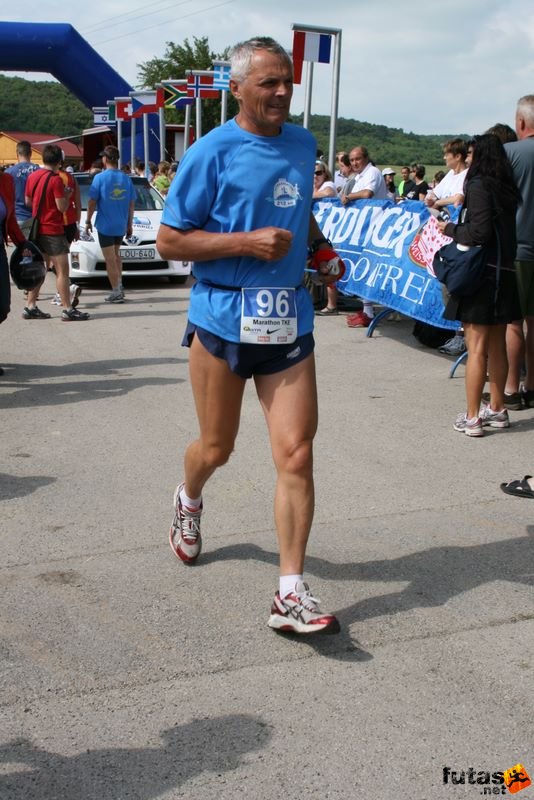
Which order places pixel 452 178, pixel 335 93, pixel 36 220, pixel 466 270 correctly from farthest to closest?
pixel 335 93
pixel 36 220
pixel 452 178
pixel 466 270

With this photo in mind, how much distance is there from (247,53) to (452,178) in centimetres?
679

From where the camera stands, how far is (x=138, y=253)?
15.2 meters

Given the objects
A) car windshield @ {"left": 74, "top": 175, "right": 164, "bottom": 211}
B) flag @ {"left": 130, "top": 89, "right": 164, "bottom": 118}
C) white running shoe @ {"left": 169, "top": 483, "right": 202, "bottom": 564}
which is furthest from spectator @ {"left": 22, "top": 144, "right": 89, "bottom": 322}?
flag @ {"left": 130, "top": 89, "right": 164, "bottom": 118}

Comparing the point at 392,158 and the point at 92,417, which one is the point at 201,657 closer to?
the point at 92,417

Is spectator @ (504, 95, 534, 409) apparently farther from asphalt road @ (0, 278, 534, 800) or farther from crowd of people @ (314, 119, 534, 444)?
asphalt road @ (0, 278, 534, 800)

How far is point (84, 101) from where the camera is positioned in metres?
38.9

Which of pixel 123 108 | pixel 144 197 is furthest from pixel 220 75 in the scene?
pixel 123 108

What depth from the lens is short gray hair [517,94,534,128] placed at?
714cm

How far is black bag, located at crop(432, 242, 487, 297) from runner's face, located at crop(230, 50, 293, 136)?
325 centimetres

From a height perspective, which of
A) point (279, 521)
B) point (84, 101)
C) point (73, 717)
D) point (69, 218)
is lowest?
point (73, 717)

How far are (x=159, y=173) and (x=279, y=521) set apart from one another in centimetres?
2301

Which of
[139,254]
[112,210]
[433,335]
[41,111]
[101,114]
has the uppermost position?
[41,111]

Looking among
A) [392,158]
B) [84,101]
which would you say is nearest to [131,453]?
[84,101]

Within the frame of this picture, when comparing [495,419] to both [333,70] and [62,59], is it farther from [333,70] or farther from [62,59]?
[62,59]
